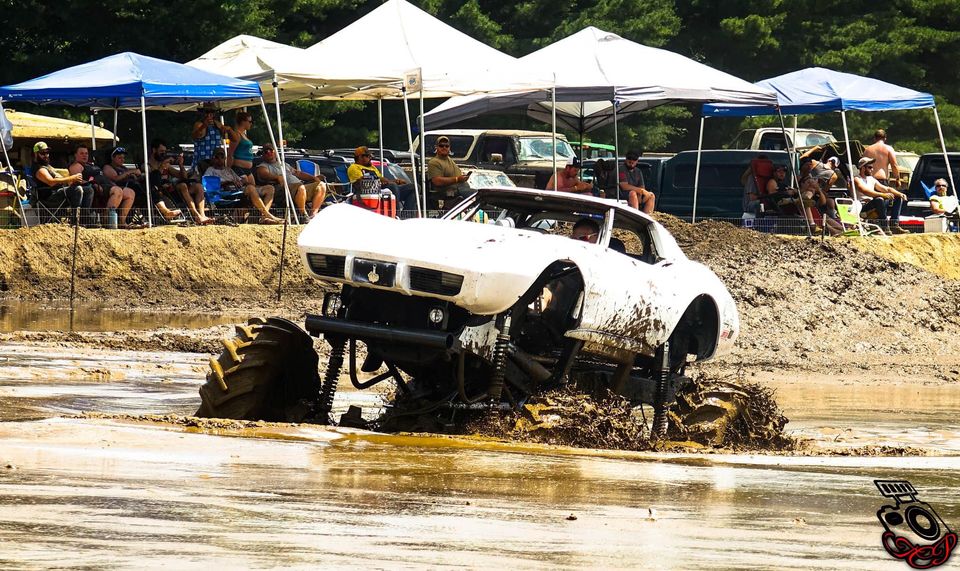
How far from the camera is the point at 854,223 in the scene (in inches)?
944

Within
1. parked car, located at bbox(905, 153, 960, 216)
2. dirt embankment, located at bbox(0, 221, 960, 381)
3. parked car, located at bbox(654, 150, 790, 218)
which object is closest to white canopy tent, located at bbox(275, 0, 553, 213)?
dirt embankment, located at bbox(0, 221, 960, 381)

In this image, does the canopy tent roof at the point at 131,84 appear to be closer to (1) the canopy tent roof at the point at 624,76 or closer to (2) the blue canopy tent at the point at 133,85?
(2) the blue canopy tent at the point at 133,85

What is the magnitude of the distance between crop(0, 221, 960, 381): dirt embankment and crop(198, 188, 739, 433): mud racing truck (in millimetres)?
6746

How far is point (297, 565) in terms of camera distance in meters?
5.38

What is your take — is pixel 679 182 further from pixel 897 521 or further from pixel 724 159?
pixel 897 521

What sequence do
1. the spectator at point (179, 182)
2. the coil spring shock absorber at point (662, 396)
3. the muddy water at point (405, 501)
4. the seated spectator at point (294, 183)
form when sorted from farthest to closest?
1. the seated spectator at point (294, 183)
2. the spectator at point (179, 182)
3. the coil spring shock absorber at point (662, 396)
4. the muddy water at point (405, 501)

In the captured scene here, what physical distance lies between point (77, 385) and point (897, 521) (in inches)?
253

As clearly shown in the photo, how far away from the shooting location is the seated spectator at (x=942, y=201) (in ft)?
86.3

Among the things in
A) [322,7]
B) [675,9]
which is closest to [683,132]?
[675,9]

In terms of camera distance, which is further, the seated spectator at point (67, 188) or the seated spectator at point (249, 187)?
the seated spectator at point (249, 187)

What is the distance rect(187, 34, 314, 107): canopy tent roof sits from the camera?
871 inches

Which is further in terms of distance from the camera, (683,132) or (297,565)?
(683,132)

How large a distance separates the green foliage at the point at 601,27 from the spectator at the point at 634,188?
13014mm

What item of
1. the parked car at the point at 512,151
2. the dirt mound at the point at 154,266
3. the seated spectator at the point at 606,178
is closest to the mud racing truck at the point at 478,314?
the dirt mound at the point at 154,266
